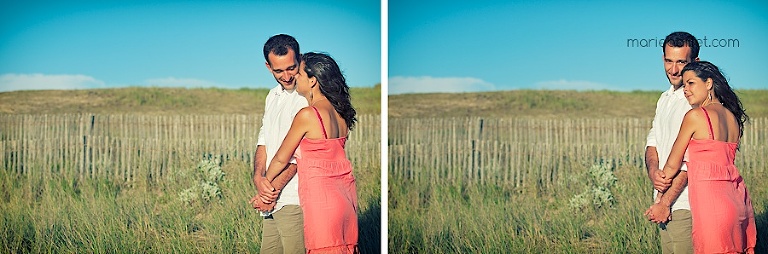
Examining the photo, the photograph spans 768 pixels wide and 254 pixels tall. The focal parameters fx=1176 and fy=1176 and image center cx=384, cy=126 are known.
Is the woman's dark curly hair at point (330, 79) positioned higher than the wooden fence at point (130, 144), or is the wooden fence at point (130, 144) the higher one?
the woman's dark curly hair at point (330, 79)

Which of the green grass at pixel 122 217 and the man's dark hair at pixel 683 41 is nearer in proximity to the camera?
the man's dark hair at pixel 683 41

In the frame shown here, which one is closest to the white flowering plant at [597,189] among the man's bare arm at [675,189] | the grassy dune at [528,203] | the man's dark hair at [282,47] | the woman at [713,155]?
the grassy dune at [528,203]

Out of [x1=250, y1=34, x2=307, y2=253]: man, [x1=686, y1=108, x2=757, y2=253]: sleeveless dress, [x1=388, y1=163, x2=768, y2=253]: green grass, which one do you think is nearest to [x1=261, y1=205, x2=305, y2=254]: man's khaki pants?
[x1=250, y1=34, x2=307, y2=253]: man

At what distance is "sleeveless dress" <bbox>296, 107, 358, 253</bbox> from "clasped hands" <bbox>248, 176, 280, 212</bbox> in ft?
0.63

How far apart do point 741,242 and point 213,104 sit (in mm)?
3487

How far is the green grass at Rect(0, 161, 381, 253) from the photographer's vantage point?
7.71 meters

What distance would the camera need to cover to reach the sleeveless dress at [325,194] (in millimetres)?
7582

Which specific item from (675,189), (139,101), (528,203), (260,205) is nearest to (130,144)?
(139,101)

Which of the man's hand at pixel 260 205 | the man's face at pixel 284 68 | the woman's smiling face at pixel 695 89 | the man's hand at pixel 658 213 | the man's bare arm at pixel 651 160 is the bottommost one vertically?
the man's hand at pixel 658 213

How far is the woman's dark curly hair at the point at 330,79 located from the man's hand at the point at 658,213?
2.06 metres

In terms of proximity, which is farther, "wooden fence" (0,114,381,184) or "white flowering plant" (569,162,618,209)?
"white flowering plant" (569,162,618,209)

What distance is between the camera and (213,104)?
7.72 metres

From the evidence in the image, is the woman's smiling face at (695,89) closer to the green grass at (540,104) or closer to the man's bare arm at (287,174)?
the green grass at (540,104)

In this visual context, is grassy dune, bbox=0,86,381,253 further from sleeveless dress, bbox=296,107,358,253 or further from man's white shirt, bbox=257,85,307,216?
sleeveless dress, bbox=296,107,358,253
